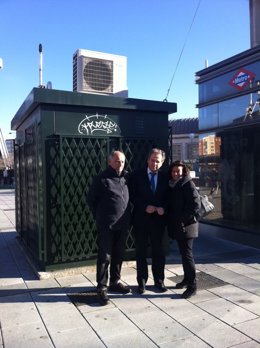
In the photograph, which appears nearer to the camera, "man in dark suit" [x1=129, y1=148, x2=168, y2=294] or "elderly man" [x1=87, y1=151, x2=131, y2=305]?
"elderly man" [x1=87, y1=151, x2=131, y2=305]

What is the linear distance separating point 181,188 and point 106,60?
559cm

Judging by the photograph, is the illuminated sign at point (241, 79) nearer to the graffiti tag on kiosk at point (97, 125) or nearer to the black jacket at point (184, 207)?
the graffiti tag on kiosk at point (97, 125)

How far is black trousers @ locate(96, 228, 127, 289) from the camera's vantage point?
4.48 m

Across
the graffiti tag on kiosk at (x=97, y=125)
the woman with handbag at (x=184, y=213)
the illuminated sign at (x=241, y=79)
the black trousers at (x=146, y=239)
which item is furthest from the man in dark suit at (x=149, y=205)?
the illuminated sign at (x=241, y=79)

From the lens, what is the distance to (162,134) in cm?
634

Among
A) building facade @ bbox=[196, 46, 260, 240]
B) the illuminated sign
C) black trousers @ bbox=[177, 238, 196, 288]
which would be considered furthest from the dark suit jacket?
the illuminated sign

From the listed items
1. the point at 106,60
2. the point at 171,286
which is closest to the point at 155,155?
the point at 171,286

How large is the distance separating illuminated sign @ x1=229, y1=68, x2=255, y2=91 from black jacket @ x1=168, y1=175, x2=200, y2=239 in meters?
6.79

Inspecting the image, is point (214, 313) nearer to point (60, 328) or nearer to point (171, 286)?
point (171, 286)

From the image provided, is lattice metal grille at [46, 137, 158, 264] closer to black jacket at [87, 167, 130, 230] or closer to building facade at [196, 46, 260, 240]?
black jacket at [87, 167, 130, 230]

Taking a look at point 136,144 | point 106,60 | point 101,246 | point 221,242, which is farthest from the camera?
point 106,60

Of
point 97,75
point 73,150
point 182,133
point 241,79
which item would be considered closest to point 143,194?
point 73,150

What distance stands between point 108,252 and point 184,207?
1.06 meters

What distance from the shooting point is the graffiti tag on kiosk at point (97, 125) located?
5668 mm
